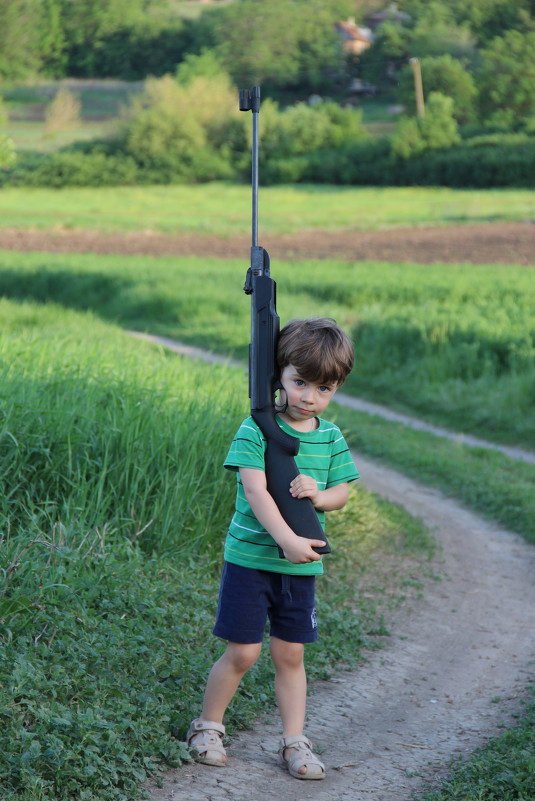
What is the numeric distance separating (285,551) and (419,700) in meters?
1.48

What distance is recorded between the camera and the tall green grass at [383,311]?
472 inches

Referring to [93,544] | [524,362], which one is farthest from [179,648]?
[524,362]

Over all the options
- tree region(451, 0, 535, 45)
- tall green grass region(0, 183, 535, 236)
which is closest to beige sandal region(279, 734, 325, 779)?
tall green grass region(0, 183, 535, 236)

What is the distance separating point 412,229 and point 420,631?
31879 millimetres

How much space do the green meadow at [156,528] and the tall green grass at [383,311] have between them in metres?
0.05

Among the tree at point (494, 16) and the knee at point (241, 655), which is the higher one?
the tree at point (494, 16)

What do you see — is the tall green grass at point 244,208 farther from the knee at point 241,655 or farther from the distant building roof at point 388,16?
the knee at point 241,655

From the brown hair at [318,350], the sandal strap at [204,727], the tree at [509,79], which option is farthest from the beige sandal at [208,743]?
the tree at [509,79]

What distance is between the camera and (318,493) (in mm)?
3521

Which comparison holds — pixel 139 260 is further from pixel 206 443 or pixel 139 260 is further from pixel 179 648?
pixel 179 648

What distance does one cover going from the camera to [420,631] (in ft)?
17.8

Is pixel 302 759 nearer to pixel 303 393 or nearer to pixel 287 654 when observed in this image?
pixel 287 654

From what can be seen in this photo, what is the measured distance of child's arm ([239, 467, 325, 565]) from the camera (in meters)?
3.38

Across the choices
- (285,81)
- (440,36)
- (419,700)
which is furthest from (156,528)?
(285,81)
